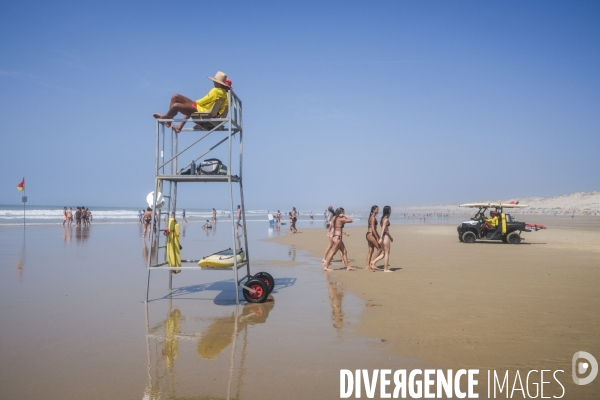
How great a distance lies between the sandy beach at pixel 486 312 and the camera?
18.1 feet

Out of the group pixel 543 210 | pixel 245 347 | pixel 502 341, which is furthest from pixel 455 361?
pixel 543 210

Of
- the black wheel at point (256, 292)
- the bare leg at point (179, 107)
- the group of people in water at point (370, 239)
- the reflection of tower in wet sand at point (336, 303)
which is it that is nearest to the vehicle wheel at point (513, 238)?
the group of people in water at point (370, 239)

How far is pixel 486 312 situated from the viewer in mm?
7684

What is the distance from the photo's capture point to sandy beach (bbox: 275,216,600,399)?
552 centimetres

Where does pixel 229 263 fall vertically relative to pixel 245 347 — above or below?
above

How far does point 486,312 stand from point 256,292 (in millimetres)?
4200

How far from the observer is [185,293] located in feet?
30.9

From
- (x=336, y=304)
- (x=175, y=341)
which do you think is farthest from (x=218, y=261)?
(x=336, y=304)

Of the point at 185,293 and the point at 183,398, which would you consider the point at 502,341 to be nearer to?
the point at 183,398

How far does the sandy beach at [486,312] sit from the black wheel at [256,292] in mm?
1965

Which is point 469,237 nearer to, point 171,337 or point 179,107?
point 179,107

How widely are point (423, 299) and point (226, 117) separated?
5.42m

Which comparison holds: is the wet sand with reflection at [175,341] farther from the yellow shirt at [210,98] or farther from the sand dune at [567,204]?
the sand dune at [567,204]

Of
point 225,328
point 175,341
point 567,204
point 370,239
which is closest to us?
point 175,341
